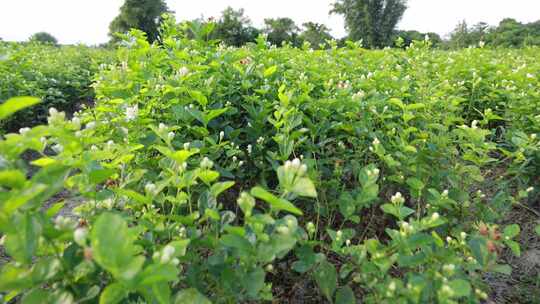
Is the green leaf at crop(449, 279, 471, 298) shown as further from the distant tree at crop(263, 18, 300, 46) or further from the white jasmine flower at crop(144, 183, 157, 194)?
the distant tree at crop(263, 18, 300, 46)

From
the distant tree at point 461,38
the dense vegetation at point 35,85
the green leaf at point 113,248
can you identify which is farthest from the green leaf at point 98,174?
the distant tree at point 461,38

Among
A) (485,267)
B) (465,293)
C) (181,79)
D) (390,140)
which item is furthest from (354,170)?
(181,79)

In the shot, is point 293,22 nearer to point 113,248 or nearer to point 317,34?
point 317,34

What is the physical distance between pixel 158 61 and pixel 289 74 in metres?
0.93

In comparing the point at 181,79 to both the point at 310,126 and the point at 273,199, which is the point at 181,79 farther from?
the point at 273,199

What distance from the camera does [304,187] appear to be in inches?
37.6

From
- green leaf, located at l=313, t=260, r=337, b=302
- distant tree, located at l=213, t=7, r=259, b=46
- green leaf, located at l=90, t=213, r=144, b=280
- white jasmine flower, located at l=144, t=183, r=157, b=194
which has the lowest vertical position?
green leaf, located at l=313, t=260, r=337, b=302

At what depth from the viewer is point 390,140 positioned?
180cm

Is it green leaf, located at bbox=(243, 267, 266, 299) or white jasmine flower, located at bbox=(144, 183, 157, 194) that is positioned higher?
white jasmine flower, located at bbox=(144, 183, 157, 194)

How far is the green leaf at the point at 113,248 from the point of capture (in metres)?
0.68

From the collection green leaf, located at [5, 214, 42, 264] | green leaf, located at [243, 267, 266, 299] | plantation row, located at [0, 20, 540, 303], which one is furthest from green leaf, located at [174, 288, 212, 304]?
green leaf, located at [5, 214, 42, 264]

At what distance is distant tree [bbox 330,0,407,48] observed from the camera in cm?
3462

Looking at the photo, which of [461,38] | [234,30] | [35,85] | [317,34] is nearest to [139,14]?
[234,30]

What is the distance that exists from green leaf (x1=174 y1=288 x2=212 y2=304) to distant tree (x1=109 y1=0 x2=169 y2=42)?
3935cm
